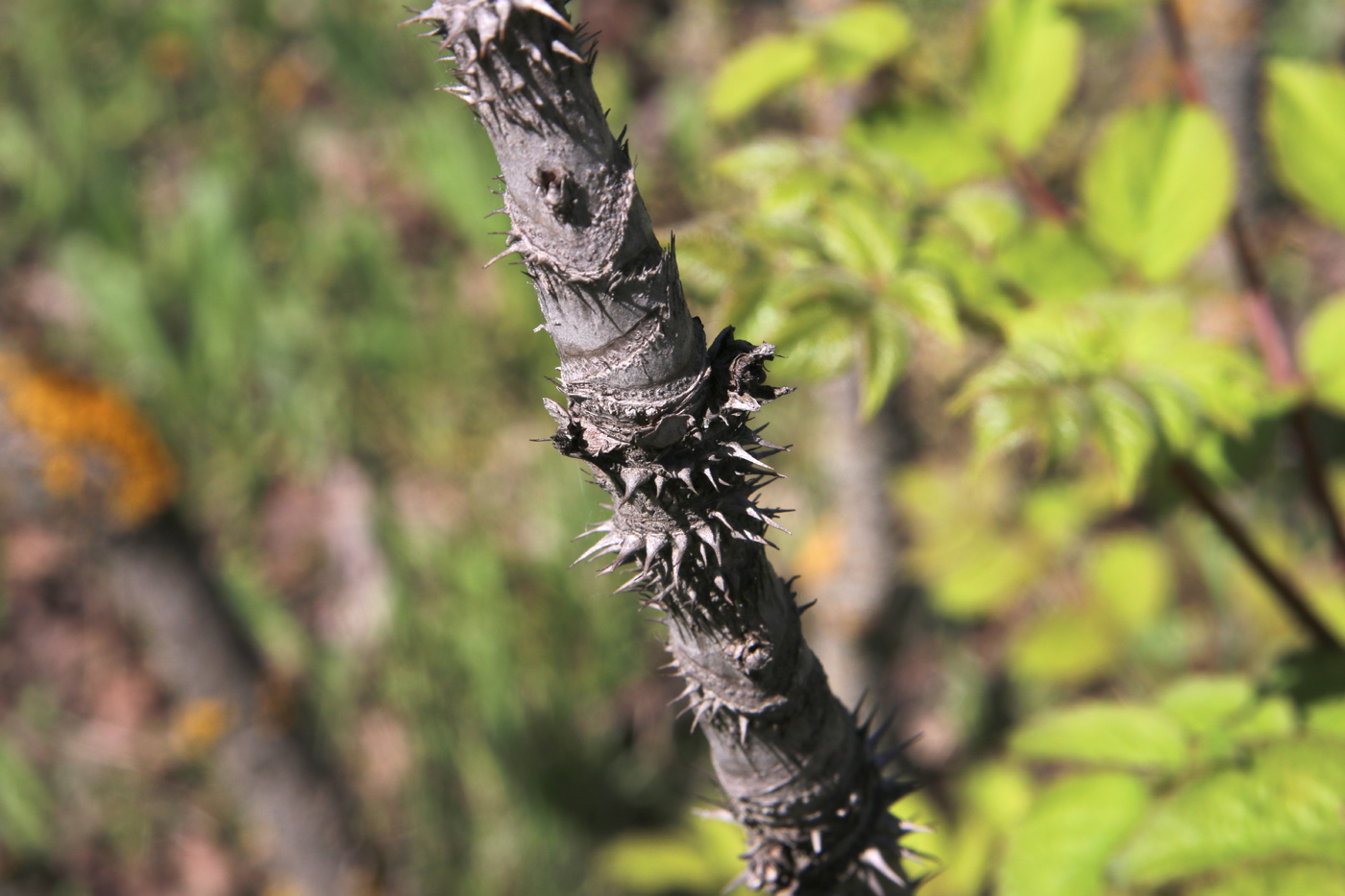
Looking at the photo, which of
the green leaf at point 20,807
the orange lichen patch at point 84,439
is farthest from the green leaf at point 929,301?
the green leaf at point 20,807

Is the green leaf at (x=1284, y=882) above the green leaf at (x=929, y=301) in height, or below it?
below

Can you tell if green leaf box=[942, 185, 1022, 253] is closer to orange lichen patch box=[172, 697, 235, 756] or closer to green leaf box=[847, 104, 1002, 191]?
green leaf box=[847, 104, 1002, 191]

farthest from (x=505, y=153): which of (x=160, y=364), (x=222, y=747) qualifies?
(x=160, y=364)

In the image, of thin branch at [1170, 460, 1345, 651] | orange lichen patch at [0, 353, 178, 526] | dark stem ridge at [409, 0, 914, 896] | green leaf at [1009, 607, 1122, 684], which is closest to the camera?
dark stem ridge at [409, 0, 914, 896]

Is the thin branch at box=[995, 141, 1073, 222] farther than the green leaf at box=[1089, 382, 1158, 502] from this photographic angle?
Yes

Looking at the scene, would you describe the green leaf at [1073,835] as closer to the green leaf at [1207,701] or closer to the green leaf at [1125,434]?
the green leaf at [1207,701]

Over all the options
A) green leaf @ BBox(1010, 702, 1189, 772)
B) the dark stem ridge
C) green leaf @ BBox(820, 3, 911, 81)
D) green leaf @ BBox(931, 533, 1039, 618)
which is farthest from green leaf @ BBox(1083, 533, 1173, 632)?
the dark stem ridge
